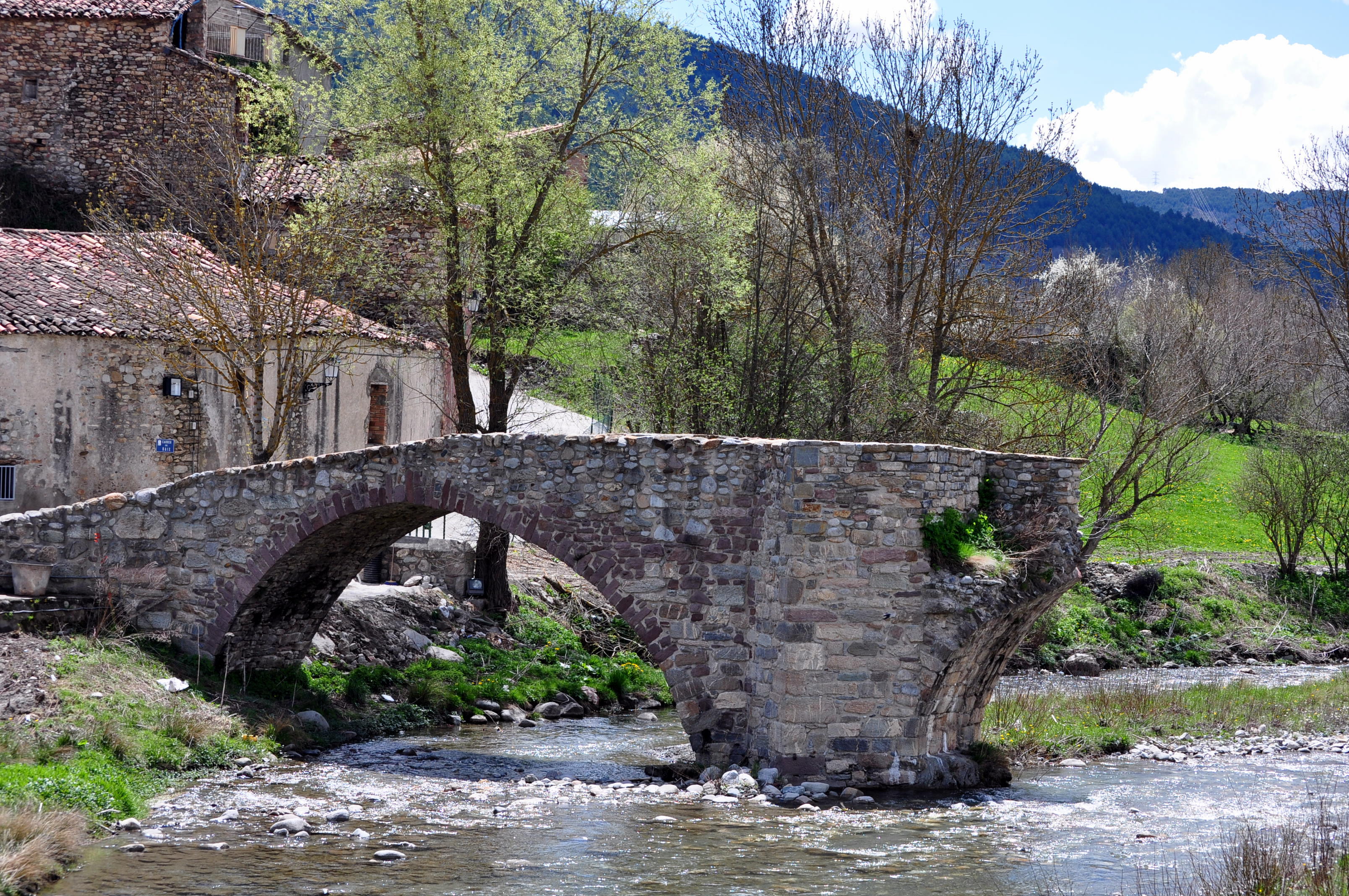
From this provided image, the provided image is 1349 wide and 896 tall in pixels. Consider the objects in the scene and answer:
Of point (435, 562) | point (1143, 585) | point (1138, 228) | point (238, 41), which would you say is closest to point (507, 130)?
point (435, 562)

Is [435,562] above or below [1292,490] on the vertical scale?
below

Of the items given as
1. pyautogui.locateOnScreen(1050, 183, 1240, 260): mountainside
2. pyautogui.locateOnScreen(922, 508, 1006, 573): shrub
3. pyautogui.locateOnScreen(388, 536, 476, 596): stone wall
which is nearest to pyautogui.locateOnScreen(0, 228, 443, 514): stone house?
pyautogui.locateOnScreen(388, 536, 476, 596): stone wall

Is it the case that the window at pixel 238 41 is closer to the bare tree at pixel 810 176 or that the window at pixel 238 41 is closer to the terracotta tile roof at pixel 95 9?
the terracotta tile roof at pixel 95 9

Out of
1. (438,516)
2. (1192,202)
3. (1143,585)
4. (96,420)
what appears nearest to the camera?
(438,516)

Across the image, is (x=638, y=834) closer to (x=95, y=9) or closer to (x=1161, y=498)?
(x=1161, y=498)

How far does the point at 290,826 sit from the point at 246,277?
365 inches

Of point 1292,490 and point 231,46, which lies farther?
point 231,46

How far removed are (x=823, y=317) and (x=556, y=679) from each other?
721 centimetres

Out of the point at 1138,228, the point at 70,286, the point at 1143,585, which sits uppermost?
the point at 1138,228

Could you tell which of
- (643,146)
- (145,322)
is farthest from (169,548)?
(643,146)

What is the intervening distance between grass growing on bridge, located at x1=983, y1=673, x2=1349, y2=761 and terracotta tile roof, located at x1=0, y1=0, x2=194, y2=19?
2297 cm

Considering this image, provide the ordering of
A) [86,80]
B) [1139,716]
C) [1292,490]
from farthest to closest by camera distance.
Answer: [1292,490] → [86,80] → [1139,716]

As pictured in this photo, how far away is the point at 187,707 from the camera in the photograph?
1405 centimetres

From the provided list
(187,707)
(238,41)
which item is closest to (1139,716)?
(187,707)
